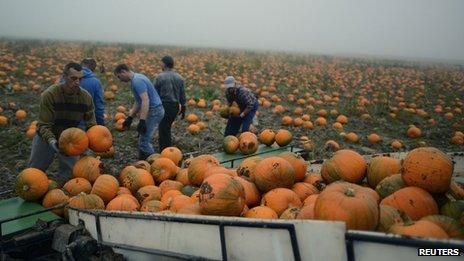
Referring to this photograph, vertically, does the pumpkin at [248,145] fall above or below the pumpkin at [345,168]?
below

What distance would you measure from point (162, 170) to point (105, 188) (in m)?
0.96

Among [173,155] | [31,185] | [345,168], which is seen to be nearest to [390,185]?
[345,168]

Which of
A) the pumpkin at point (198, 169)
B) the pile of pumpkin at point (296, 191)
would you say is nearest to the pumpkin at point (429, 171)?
the pile of pumpkin at point (296, 191)

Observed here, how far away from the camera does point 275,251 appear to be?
2842 millimetres

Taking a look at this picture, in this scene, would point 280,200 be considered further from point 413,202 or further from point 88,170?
point 88,170

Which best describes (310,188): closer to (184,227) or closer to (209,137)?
(184,227)

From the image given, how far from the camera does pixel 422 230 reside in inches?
107

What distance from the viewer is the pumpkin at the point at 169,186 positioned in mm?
5070

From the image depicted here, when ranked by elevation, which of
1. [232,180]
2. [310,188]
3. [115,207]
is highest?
[232,180]

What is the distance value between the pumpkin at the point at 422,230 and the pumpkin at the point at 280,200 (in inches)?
50.3

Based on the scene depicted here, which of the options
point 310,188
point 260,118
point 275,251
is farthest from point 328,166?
point 260,118

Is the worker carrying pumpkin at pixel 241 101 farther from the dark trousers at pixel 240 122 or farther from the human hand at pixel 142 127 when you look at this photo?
the human hand at pixel 142 127

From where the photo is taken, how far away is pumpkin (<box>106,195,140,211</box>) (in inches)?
175

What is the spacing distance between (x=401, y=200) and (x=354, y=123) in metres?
11.5
